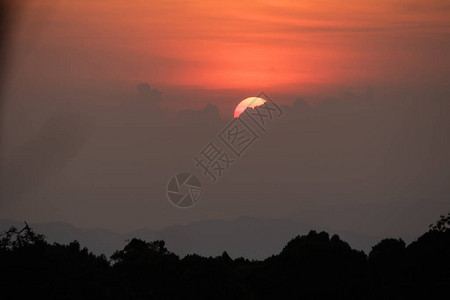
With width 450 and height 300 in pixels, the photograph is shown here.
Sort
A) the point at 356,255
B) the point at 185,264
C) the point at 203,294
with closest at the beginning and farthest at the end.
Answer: the point at 203,294
the point at 185,264
the point at 356,255

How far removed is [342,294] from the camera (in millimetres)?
70000

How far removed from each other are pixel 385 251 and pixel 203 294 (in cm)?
3946

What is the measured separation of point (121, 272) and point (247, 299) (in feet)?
29.5

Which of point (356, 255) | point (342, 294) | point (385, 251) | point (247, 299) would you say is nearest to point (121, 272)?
point (247, 299)

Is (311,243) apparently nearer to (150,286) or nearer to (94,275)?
(150,286)

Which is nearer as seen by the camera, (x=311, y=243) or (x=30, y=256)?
(x=30, y=256)

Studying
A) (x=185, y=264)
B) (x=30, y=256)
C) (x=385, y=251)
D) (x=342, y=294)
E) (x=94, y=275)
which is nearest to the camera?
(x=30, y=256)

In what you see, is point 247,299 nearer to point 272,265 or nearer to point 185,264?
point 185,264

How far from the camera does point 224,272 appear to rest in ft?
191

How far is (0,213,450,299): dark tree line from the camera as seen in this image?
39219 mm

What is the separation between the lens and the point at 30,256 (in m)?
39.2

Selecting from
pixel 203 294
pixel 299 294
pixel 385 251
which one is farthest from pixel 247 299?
pixel 385 251

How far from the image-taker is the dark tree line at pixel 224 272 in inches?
1544

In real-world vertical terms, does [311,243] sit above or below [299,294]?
above
